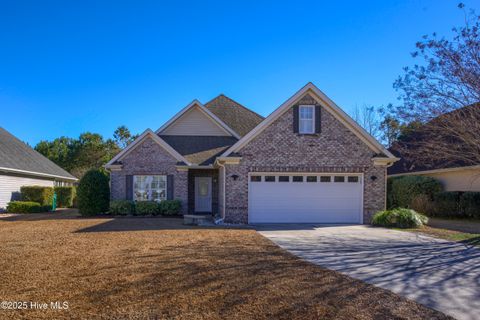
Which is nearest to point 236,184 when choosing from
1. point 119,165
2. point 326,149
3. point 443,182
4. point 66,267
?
point 326,149

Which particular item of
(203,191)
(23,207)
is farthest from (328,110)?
(23,207)

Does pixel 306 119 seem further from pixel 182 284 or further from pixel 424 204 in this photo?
pixel 182 284

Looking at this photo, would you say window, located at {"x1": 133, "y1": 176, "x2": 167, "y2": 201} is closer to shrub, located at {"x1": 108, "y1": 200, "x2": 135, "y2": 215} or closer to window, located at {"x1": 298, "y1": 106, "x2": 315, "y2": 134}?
shrub, located at {"x1": 108, "y1": 200, "x2": 135, "y2": 215}

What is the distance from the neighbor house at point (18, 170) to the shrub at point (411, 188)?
2328 cm

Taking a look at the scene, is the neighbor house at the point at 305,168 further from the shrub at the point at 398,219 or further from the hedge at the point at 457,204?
the hedge at the point at 457,204

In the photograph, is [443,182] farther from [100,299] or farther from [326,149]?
[100,299]

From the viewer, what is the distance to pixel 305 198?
15.8m

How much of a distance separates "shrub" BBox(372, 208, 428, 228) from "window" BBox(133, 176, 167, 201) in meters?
10.5

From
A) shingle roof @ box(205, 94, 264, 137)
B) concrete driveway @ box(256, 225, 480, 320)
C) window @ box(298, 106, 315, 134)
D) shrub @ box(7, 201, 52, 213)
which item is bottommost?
shrub @ box(7, 201, 52, 213)

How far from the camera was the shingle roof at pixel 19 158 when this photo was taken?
22.4 meters

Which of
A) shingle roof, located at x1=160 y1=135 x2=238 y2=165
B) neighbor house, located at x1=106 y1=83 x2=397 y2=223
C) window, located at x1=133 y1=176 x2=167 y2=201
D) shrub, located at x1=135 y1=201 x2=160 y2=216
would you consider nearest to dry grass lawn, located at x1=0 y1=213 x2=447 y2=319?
neighbor house, located at x1=106 y1=83 x2=397 y2=223

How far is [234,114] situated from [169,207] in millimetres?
9139

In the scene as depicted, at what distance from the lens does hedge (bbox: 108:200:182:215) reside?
1823 centimetres

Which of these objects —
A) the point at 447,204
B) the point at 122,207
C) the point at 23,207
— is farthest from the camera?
the point at 23,207
